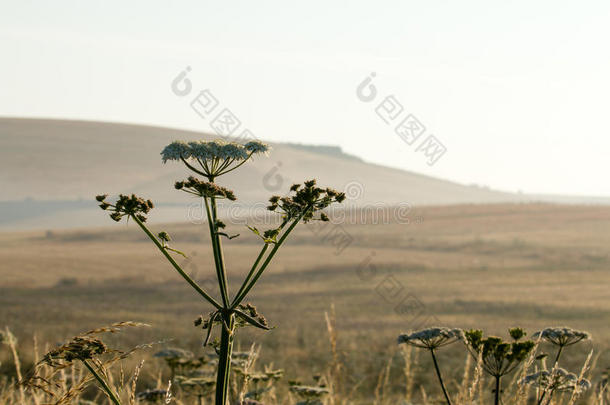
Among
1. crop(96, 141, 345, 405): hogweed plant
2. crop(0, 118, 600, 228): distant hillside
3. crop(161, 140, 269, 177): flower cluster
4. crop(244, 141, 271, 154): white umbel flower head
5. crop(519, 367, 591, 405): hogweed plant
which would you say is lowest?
crop(519, 367, 591, 405): hogweed plant

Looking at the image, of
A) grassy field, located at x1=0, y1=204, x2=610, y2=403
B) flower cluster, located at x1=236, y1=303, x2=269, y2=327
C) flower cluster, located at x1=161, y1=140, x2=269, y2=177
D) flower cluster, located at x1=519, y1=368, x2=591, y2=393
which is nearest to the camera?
flower cluster, located at x1=236, y1=303, x2=269, y2=327

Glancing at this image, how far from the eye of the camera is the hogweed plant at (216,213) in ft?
9.30

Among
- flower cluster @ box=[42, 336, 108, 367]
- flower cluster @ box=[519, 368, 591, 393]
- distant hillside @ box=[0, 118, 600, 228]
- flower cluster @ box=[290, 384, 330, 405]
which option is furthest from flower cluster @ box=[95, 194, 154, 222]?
distant hillside @ box=[0, 118, 600, 228]

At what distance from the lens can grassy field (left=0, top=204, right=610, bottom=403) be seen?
1838 centimetres

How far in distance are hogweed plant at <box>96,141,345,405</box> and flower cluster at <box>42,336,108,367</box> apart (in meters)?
0.40

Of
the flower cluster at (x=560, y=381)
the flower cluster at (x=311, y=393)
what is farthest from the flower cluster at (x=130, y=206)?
the flower cluster at (x=311, y=393)

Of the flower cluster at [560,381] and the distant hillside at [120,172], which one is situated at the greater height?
the distant hillside at [120,172]

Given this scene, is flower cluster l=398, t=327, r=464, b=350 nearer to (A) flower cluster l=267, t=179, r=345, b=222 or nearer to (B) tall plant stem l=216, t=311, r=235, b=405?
(A) flower cluster l=267, t=179, r=345, b=222

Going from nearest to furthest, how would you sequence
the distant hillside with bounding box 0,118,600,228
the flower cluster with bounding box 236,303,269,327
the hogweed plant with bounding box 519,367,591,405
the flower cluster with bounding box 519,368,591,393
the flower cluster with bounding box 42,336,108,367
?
1. the flower cluster with bounding box 42,336,108,367
2. the flower cluster with bounding box 236,303,269,327
3. the hogweed plant with bounding box 519,367,591,405
4. the flower cluster with bounding box 519,368,591,393
5. the distant hillside with bounding box 0,118,600,228

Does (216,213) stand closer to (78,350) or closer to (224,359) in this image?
(224,359)

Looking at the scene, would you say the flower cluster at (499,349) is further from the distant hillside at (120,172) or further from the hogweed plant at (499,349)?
the distant hillside at (120,172)

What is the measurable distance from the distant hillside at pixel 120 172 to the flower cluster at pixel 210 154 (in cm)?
9287

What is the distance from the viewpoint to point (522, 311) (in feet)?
77.8

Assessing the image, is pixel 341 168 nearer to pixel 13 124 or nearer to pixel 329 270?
pixel 13 124
